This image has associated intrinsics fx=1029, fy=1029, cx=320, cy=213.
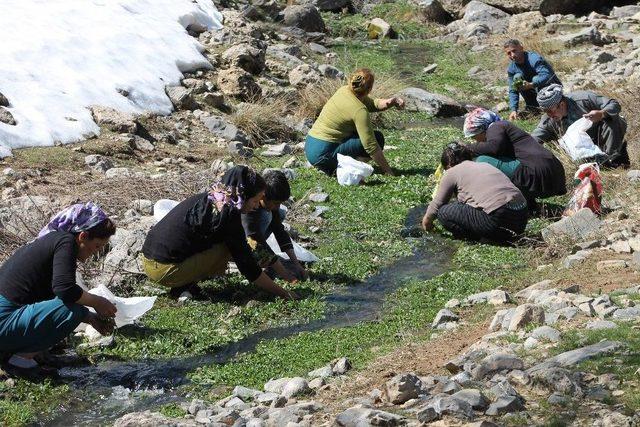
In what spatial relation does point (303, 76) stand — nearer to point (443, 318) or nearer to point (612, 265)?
point (612, 265)

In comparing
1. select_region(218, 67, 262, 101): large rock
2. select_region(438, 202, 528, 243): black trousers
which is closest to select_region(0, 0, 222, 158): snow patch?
select_region(218, 67, 262, 101): large rock

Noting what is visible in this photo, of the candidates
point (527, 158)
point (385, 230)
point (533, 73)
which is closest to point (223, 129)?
point (533, 73)

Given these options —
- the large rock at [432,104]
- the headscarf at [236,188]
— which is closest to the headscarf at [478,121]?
the headscarf at [236,188]

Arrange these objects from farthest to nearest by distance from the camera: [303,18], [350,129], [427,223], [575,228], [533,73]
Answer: [303,18]
[533,73]
[350,129]
[427,223]
[575,228]

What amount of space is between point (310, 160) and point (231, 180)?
454 centimetres

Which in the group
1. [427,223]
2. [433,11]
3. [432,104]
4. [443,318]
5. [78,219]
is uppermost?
[78,219]

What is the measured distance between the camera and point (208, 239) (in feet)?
26.9

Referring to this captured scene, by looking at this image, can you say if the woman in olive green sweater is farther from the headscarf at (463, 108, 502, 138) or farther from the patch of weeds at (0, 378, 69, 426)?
the patch of weeds at (0, 378, 69, 426)

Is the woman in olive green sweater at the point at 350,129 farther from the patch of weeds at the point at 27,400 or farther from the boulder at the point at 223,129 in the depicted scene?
the patch of weeds at the point at 27,400

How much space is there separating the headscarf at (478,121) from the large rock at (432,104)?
19.2ft

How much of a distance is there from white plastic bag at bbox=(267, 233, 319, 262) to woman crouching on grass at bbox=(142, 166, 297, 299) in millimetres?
754

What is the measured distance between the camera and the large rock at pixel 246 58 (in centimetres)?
1748

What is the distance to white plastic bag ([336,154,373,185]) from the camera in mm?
11867

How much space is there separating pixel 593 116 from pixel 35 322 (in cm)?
661
